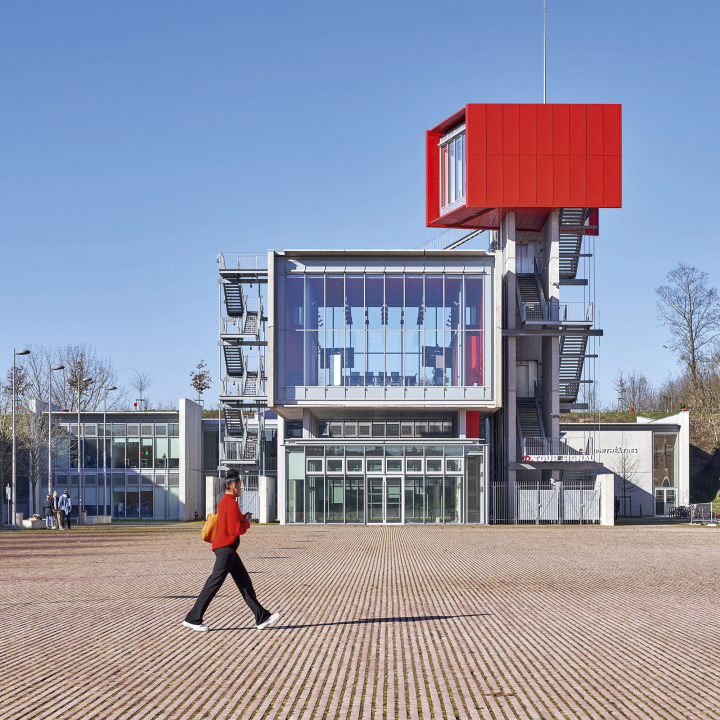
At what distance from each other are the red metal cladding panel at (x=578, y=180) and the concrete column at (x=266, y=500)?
2012 centimetres

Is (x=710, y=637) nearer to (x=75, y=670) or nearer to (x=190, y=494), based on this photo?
(x=75, y=670)

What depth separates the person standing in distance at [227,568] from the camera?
10781 mm

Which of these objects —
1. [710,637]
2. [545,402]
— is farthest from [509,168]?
[710,637]

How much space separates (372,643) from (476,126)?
131 ft

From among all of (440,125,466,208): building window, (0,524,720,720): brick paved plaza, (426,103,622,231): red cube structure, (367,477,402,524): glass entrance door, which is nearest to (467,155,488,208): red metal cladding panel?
(426,103,622,231): red cube structure

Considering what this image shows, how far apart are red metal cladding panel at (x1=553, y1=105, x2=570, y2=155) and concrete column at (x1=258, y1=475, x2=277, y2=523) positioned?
69.8ft

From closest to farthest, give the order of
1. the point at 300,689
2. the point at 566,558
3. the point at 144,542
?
the point at 300,689
the point at 566,558
the point at 144,542

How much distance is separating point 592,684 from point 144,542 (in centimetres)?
2353

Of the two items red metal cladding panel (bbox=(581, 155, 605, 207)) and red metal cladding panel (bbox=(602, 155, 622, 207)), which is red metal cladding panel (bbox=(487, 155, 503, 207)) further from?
red metal cladding panel (bbox=(602, 155, 622, 207))

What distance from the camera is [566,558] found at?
22094 mm

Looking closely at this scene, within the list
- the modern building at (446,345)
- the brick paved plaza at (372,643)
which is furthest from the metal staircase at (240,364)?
the brick paved plaza at (372,643)

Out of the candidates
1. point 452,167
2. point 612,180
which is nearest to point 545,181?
point 612,180

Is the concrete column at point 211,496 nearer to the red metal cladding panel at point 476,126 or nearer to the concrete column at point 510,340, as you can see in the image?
the concrete column at point 510,340

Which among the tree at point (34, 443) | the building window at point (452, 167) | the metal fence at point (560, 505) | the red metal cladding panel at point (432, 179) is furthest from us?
the tree at point (34, 443)
